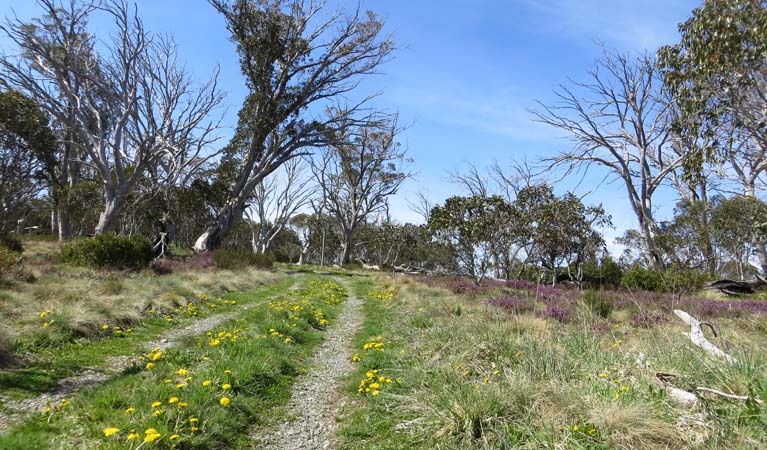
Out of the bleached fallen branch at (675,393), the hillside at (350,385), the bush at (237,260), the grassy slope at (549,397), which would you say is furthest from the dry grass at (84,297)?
the bleached fallen branch at (675,393)

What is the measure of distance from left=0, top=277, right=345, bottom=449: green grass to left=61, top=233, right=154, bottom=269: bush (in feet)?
31.1

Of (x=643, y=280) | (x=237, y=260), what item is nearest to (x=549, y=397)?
(x=237, y=260)

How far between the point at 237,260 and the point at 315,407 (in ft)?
58.0

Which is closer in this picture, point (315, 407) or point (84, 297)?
point (315, 407)

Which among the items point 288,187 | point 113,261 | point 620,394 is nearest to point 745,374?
point 620,394

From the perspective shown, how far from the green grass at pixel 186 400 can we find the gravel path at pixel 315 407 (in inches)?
7.8

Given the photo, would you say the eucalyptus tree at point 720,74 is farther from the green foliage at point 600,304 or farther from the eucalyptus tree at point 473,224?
the eucalyptus tree at point 473,224

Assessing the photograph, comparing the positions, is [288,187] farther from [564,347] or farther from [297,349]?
[564,347]

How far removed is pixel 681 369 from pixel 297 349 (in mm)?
5531

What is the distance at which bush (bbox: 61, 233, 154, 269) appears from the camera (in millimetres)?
13891

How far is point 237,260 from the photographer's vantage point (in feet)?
69.9

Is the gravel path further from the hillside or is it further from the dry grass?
the dry grass

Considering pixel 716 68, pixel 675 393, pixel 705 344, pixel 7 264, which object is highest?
pixel 716 68

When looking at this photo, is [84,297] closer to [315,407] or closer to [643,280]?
[315,407]
